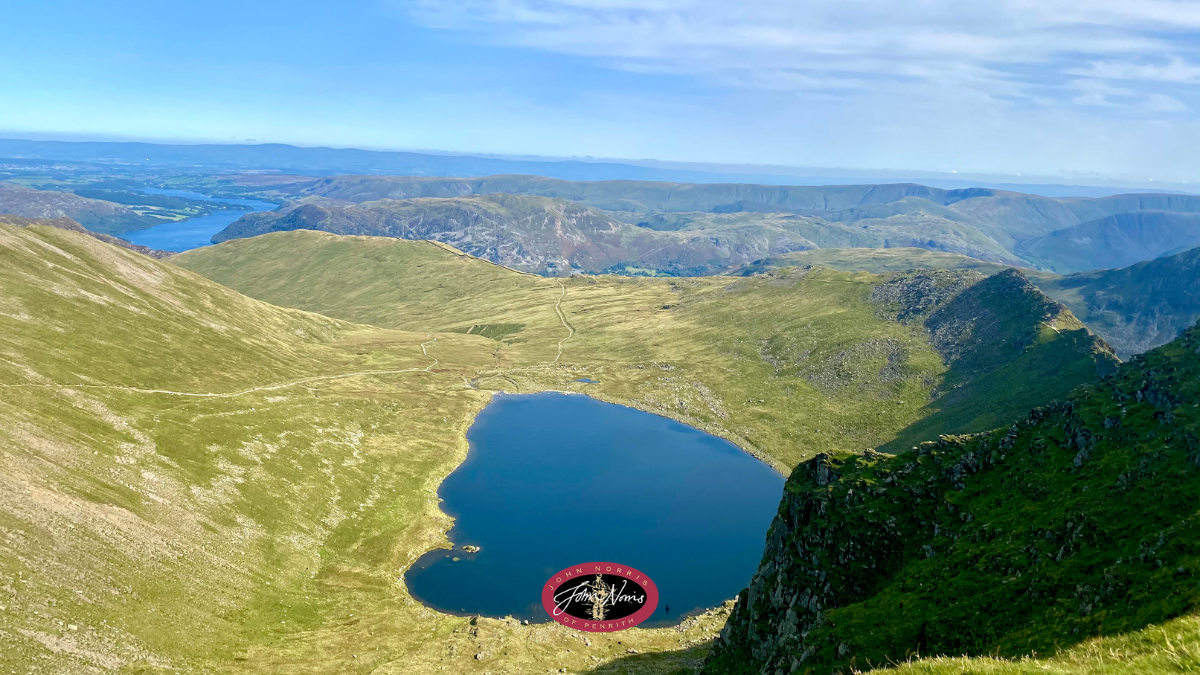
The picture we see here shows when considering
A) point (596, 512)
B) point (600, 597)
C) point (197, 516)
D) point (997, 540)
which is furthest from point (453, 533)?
point (997, 540)

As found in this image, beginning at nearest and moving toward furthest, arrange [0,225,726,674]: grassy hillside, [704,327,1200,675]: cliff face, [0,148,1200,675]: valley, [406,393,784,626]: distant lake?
[704,327,1200,675]: cliff face
[0,148,1200,675]: valley
[0,225,726,674]: grassy hillside
[406,393,784,626]: distant lake

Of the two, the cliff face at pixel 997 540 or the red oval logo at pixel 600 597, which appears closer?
the cliff face at pixel 997 540

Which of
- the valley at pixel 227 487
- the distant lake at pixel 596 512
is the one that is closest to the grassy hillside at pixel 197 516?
the valley at pixel 227 487

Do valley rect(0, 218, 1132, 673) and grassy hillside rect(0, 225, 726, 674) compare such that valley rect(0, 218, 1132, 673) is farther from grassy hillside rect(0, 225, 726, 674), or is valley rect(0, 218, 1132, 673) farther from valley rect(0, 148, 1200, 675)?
valley rect(0, 148, 1200, 675)

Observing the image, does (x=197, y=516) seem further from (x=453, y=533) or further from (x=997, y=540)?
(x=997, y=540)

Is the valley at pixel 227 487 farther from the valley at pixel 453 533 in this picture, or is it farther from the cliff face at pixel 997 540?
the cliff face at pixel 997 540

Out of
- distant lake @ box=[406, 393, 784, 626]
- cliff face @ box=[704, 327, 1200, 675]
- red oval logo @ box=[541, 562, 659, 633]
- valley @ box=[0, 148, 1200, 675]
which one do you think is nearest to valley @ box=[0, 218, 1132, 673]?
valley @ box=[0, 148, 1200, 675]

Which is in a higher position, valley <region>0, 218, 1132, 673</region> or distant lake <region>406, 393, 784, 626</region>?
valley <region>0, 218, 1132, 673</region>
